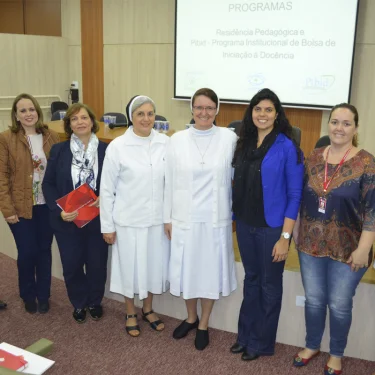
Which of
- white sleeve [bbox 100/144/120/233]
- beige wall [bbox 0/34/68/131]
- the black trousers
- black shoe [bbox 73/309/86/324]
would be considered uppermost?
beige wall [bbox 0/34/68/131]

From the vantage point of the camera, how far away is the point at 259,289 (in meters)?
2.53

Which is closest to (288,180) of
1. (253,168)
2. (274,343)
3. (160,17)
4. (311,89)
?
(253,168)

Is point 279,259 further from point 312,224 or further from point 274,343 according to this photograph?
point 274,343

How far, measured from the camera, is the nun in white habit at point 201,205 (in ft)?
7.97

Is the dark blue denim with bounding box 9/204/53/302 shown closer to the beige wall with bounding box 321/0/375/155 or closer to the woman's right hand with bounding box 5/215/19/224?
the woman's right hand with bounding box 5/215/19/224

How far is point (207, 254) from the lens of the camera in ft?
8.46

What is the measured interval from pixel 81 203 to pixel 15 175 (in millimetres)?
510

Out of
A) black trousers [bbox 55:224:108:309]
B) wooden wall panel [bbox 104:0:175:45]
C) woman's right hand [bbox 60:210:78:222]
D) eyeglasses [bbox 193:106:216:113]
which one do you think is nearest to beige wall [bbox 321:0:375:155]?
wooden wall panel [bbox 104:0:175:45]

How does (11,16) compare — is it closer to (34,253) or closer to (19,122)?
(19,122)

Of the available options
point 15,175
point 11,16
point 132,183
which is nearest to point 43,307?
point 15,175

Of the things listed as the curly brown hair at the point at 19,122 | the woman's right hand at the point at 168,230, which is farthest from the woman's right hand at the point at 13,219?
the woman's right hand at the point at 168,230

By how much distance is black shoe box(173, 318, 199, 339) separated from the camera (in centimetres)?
A: 285

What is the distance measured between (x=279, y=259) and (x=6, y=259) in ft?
9.36

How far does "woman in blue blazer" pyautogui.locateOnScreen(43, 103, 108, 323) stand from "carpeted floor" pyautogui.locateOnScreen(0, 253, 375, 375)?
1.06 ft
